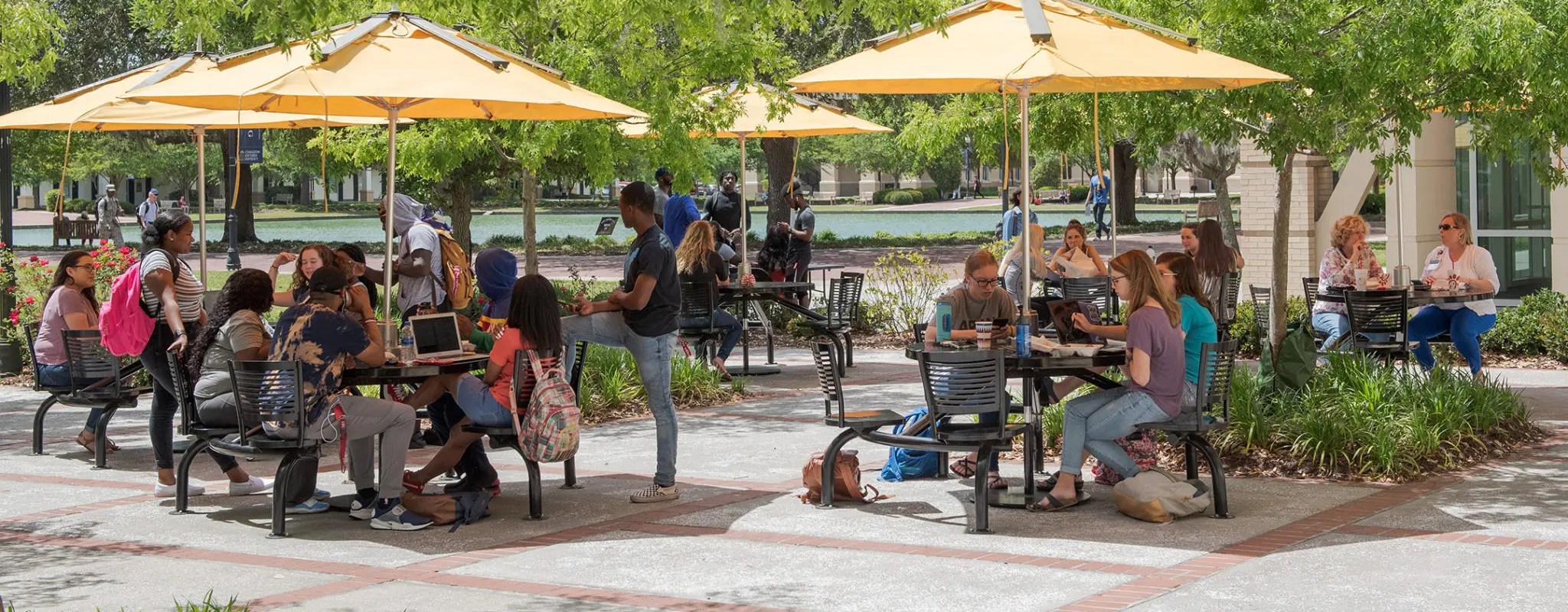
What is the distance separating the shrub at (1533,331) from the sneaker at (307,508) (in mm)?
11056

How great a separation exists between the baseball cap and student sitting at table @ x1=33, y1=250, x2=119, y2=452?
3.44 metres

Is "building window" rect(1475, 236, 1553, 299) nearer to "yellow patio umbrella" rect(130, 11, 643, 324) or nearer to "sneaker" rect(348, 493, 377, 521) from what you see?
"yellow patio umbrella" rect(130, 11, 643, 324)

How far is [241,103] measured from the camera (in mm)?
9570

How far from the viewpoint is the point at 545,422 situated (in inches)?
332

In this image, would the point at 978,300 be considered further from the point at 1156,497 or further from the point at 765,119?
the point at 765,119

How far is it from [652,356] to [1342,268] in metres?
6.34

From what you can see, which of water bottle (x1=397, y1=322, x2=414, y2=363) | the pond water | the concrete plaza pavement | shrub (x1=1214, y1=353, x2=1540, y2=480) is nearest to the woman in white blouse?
shrub (x1=1214, y1=353, x2=1540, y2=480)

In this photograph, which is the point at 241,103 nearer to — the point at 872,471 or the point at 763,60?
the point at 872,471

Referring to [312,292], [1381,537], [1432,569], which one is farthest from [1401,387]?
[312,292]

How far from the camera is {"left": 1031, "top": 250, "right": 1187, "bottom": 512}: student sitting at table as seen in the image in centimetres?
840

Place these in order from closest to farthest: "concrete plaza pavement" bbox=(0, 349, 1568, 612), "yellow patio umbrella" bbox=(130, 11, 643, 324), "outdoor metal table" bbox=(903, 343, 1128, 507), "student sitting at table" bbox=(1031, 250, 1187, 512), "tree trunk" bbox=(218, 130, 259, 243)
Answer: "concrete plaza pavement" bbox=(0, 349, 1568, 612)
"student sitting at table" bbox=(1031, 250, 1187, 512)
"outdoor metal table" bbox=(903, 343, 1128, 507)
"yellow patio umbrella" bbox=(130, 11, 643, 324)
"tree trunk" bbox=(218, 130, 259, 243)

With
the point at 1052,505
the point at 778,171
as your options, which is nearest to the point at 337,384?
the point at 1052,505

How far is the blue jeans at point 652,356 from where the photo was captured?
9.05 meters

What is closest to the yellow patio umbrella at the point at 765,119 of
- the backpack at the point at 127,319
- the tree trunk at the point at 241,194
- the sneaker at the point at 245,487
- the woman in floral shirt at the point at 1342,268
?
the woman in floral shirt at the point at 1342,268
